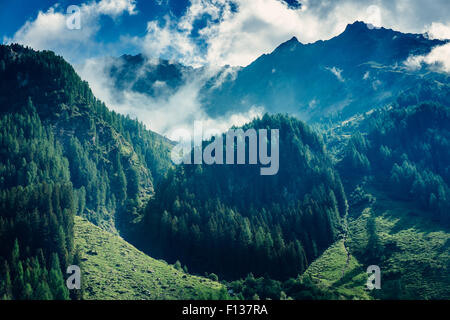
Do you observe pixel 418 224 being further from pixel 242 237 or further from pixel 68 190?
pixel 68 190

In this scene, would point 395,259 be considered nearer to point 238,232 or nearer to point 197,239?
point 238,232

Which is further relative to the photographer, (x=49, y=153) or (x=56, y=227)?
(x=49, y=153)

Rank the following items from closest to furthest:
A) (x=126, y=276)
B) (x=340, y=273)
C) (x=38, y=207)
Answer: (x=126, y=276) < (x=38, y=207) < (x=340, y=273)

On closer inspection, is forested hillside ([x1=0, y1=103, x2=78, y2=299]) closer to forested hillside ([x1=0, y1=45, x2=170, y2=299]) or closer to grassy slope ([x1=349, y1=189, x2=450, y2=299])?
forested hillside ([x1=0, y1=45, x2=170, y2=299])

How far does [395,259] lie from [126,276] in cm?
10310

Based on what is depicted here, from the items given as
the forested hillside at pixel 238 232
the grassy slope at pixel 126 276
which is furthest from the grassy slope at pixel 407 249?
the grassy slope at pixel 126 276

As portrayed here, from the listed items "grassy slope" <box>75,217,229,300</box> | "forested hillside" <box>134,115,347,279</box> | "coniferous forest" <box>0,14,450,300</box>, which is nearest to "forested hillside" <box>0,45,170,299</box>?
"coniferous forest" <box>0,14,450,300</box>

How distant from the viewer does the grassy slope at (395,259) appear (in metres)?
117

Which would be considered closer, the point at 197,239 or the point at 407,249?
the point at 407,249

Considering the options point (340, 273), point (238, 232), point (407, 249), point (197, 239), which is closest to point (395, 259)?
point (407, 249)

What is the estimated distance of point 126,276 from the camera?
386ft

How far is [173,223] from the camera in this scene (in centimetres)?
16638
